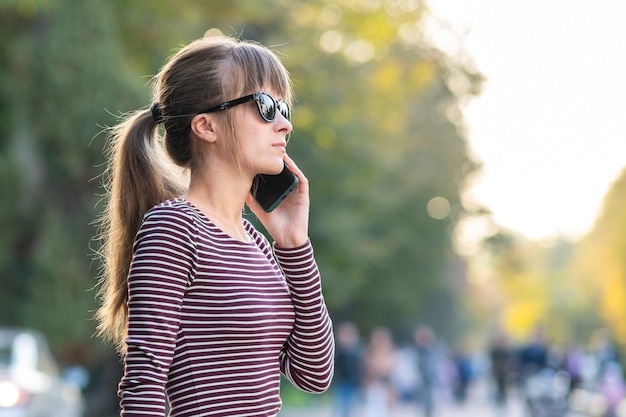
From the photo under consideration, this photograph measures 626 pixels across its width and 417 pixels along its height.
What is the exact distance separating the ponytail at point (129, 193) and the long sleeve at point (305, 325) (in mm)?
316

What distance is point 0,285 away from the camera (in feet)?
73.5

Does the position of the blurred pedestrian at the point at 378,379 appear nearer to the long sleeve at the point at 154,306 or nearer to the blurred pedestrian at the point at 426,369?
the blurred pedestrian at the point at 426,369

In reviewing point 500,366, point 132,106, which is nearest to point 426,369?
point 500,366

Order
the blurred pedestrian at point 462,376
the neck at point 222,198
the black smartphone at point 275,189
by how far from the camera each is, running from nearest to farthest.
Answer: the neck at point 222,198 → the black smartphone at point 275,189 → the blurred pedestrian at point 462,376

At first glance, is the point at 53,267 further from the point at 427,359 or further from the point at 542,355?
the point at 542,355

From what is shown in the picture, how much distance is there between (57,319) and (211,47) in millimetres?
19414

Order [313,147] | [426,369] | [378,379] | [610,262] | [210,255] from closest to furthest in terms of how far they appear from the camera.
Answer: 1. [210,255]
2. [378,379]
3. [426,369]
4. [313,147]
5. [610,262]

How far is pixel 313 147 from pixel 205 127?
26.2 m

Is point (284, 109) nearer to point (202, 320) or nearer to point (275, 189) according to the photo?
point (275, 189)

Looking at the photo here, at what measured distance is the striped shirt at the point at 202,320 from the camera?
258cm

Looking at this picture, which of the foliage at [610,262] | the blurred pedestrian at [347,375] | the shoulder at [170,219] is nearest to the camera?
the shoulder at [170,219]

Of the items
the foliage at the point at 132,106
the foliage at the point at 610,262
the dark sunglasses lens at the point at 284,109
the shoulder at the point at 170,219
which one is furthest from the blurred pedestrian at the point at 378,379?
the foliage at the point at 610,262

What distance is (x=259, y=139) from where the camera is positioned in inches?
114

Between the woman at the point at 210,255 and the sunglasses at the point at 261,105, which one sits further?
the sunglasses at the point at 261,105
